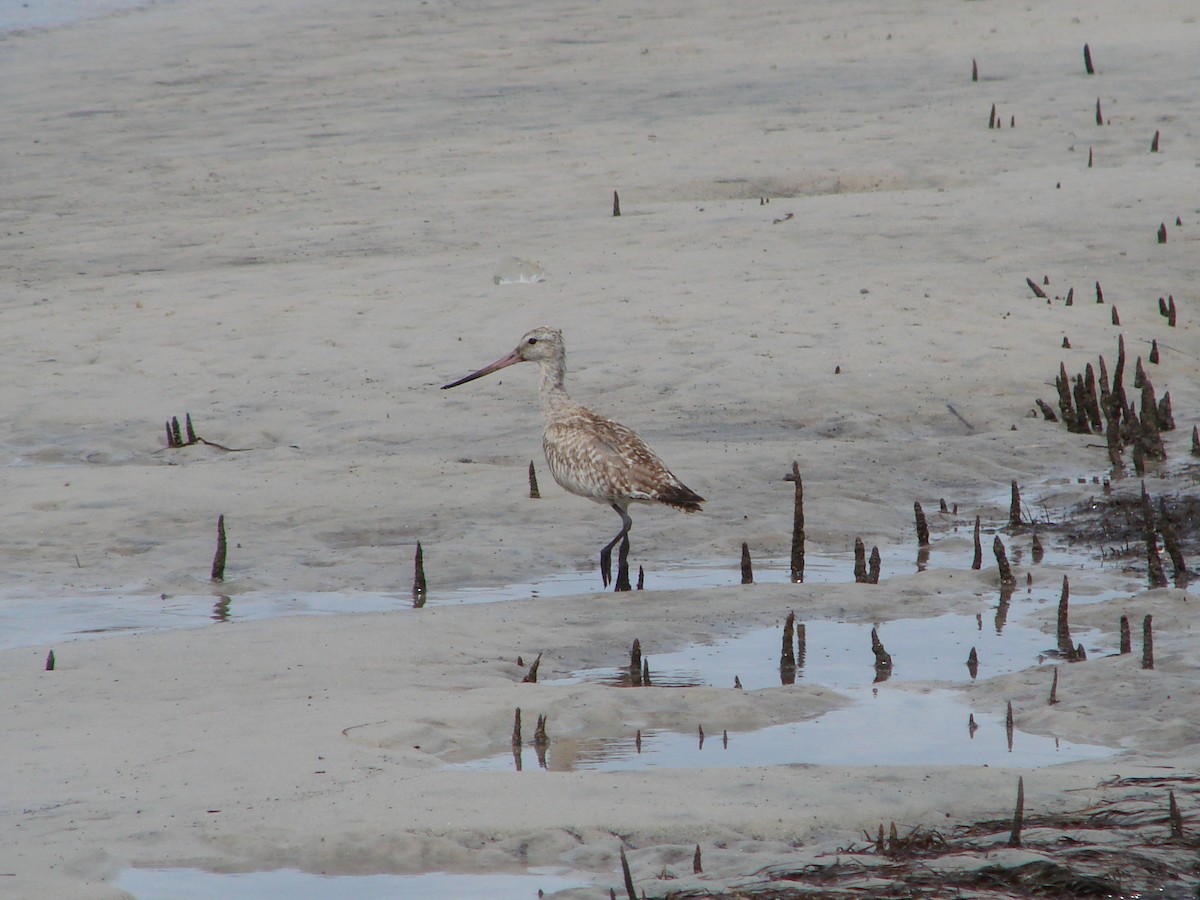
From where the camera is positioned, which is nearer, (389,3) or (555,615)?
(555,615)

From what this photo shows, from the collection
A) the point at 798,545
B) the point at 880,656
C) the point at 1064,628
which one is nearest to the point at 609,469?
the point at 798,545

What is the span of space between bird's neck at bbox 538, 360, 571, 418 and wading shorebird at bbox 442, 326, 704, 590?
0.25 metres

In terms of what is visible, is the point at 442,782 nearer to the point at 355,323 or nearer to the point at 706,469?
the point at 706,469

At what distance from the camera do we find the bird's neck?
9820 millimetres

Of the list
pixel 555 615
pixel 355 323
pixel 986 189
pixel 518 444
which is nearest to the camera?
pixel 555 615

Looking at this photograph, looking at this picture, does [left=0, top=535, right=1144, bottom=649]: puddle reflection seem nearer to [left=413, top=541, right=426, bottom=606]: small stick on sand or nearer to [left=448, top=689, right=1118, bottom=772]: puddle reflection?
[left=413, top=541, right=426, bottom=606]: small stick on sand

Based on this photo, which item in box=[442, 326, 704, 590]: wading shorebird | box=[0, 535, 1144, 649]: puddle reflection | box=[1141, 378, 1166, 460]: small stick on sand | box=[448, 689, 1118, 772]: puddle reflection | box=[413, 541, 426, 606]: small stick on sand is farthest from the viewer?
box=[1141, 378, 1166, 460]: small stick on sand

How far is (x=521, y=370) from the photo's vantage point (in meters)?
12.8

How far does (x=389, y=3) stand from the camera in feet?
95.4

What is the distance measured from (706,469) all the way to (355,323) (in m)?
4.31

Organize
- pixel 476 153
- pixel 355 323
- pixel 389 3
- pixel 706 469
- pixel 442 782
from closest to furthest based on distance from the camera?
pixel 442 782
pixel 706 469
pixel 355 323
pixel 476 153
pixel 389 3

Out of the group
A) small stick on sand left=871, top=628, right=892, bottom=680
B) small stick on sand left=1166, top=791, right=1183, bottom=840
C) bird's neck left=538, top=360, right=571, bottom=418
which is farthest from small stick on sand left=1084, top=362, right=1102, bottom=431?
small stick on sand left=1166, top=791, right=1183, bottom=840

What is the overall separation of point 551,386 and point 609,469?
1484mm

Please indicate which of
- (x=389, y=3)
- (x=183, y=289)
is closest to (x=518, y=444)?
(x=183, y=289)
